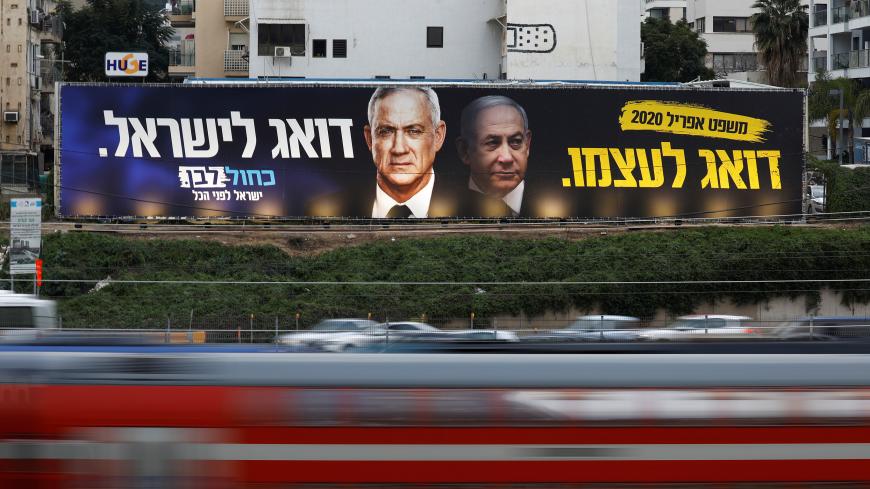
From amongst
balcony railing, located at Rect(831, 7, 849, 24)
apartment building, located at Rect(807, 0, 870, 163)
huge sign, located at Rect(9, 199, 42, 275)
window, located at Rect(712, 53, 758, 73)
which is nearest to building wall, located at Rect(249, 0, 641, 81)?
apartment building, located at Rect(807, 0, 870, 163)

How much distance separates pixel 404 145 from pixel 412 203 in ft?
7.58

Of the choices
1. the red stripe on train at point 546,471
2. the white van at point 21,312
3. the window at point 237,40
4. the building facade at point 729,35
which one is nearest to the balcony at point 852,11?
the building facade at point 729,35

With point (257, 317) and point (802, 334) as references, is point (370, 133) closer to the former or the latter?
point (257, 317)

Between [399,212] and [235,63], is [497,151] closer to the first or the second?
[399,212]

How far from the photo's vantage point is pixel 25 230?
33281 millimetres

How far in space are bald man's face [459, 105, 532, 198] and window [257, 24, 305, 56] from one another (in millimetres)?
17953

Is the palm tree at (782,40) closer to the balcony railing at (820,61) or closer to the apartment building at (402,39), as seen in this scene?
the balcony railing at (820,61)

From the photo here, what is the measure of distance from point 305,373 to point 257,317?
29669mm

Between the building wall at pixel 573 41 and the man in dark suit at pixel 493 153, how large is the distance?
12.9 meters

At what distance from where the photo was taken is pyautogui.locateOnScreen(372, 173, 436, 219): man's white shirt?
4922cm

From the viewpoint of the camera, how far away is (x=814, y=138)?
83.8 m

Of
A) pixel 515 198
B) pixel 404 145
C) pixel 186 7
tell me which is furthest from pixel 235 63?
pixel 515 198

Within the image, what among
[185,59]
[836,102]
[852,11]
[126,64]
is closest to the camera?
[126,64]

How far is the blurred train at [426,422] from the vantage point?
830cm
